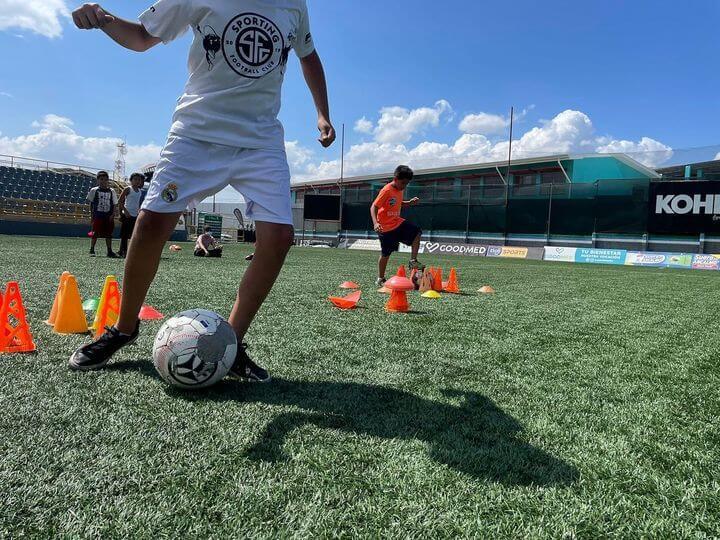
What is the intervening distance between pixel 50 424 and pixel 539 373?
2.36 metres

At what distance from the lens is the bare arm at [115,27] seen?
7.23 feet

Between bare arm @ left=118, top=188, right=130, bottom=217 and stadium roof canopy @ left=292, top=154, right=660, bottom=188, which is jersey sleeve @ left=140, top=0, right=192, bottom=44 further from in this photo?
stadium roof canopy @ left=292, top=154, right=660, bottom=188

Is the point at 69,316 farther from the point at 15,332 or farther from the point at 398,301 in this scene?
the point at 398,301

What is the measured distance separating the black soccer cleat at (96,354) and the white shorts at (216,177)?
2.34 ft

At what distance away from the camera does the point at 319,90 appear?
288 cm

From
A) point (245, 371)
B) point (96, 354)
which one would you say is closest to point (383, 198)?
point (245, 371)

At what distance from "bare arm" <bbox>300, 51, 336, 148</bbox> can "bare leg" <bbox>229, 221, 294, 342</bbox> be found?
0.67m

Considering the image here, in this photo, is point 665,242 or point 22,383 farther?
point 665,242

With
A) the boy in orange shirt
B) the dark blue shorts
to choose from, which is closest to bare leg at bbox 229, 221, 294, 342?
the boy in orange shirt

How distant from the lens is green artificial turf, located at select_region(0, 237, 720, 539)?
4.15ft

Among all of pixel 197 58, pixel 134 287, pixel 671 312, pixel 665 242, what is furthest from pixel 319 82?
pixel 665 242

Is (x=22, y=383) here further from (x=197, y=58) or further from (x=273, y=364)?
(x=197, y=58)

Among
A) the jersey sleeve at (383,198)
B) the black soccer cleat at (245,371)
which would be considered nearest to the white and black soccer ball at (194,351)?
the black soccer cleat at (245,371)

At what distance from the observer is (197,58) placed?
7.93 ft
